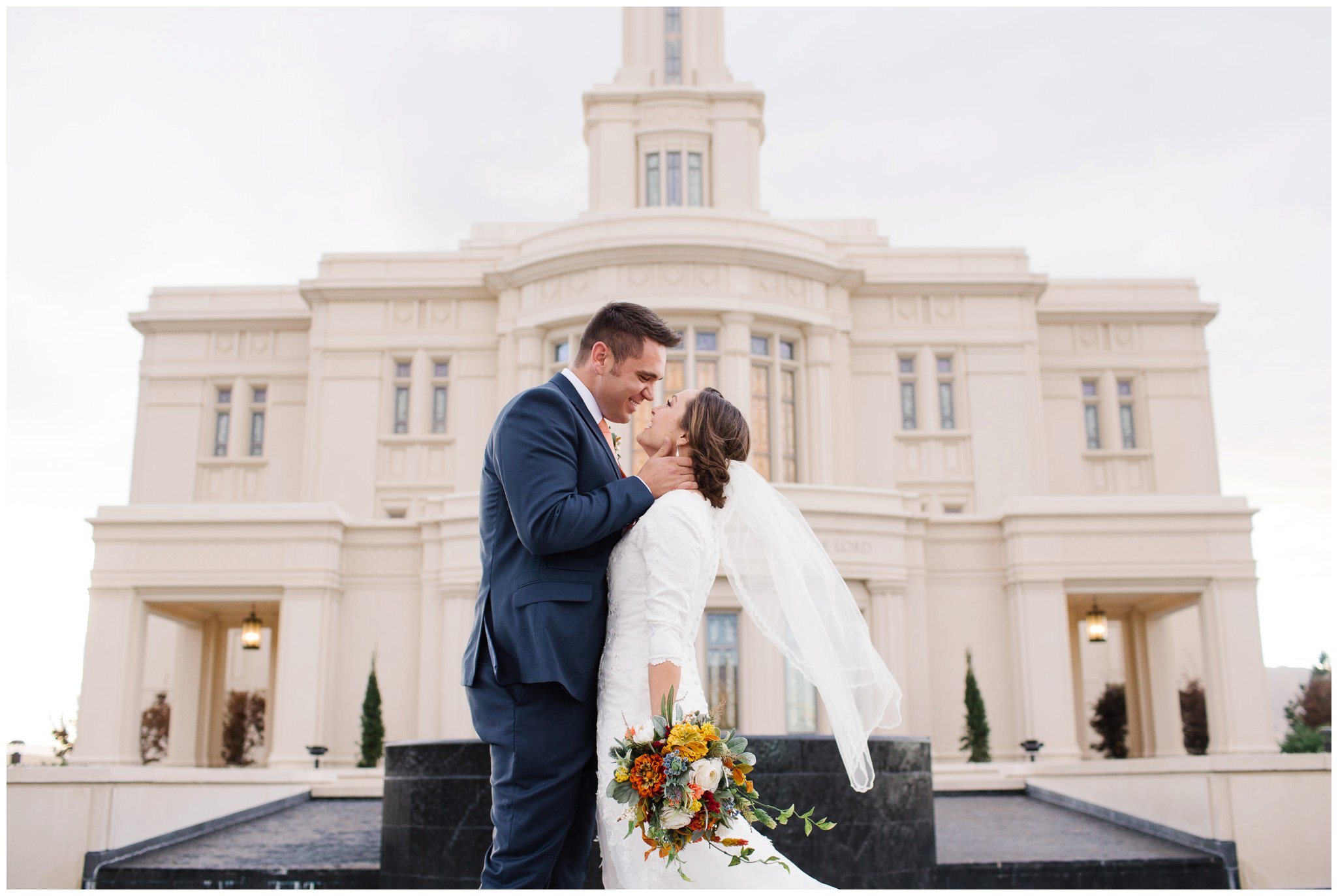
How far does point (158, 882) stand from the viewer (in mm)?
9055

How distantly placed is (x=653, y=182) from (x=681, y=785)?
24.2 metres

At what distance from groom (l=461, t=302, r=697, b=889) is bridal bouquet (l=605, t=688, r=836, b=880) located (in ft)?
0.68

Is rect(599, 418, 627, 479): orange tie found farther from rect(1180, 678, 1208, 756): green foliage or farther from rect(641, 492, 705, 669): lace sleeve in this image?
rect(1180, 678, 1208, 756): green foliage

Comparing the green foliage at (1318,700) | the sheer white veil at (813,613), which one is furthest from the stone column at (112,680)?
the green foliage at (1318,700)

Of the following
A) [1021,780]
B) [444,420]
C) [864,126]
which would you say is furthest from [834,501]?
[864,126]

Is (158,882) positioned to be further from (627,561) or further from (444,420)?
(444,420)

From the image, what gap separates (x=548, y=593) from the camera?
3.50 metres

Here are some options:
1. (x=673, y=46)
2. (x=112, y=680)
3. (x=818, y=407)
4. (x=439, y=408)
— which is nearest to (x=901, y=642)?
(x=818, y=407)

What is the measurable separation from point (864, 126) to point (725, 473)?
1097 inches

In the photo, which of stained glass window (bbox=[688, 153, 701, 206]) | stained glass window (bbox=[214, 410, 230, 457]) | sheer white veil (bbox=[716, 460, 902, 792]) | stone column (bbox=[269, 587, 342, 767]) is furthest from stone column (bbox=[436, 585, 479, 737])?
sheer white veil (bbox=[716, 460, 902, 792])

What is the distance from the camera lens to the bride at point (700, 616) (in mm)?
3408

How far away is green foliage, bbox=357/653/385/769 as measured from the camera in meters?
18.0

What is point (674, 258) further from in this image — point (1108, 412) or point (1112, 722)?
point (1112, 722)

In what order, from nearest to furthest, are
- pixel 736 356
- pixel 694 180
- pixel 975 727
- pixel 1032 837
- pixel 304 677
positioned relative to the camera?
pixel 1032 837 < pixel 975 727 < pixel 304 677 < pixel 736 356 < pixel 694 180
